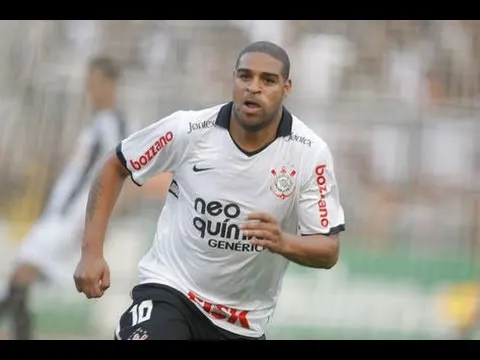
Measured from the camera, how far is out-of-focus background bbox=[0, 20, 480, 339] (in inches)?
356

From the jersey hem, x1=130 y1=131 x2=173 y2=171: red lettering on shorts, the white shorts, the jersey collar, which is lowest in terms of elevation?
the jersey hem

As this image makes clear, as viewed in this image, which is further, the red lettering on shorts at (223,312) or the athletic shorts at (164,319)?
the red lettering on shorts at (223,312)

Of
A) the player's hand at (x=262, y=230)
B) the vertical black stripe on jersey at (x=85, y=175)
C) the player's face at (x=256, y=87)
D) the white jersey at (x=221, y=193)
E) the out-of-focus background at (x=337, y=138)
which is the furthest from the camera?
the out-of-focus background at (x=337, y=138)

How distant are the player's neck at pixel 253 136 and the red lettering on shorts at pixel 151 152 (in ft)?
0.97

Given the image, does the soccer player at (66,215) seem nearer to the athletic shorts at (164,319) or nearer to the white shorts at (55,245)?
the white shorts at (55,245)

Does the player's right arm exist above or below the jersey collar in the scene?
below

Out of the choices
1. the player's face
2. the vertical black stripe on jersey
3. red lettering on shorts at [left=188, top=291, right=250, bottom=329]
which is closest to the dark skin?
the player's face

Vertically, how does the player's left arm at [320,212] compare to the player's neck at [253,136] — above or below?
below

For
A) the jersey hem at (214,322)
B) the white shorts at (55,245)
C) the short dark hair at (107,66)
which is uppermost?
the short dark hair at (107,66)

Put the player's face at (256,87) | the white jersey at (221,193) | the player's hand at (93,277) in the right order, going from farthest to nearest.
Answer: the white jersey at (221,193) < the player's face at (256,87) < the player's hand at (93,277)

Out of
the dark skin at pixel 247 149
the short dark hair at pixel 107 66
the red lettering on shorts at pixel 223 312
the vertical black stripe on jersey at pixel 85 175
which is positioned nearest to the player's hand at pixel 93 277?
the dark skin at pixel 247 149

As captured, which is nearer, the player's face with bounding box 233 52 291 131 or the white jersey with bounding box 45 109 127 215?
the player's face with bounding box 233 52 291 131

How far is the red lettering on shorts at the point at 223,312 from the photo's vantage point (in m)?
5.46

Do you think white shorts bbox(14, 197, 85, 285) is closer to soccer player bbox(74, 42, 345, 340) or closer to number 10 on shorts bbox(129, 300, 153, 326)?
soccer player bbox(74, 42, 345, 340)
